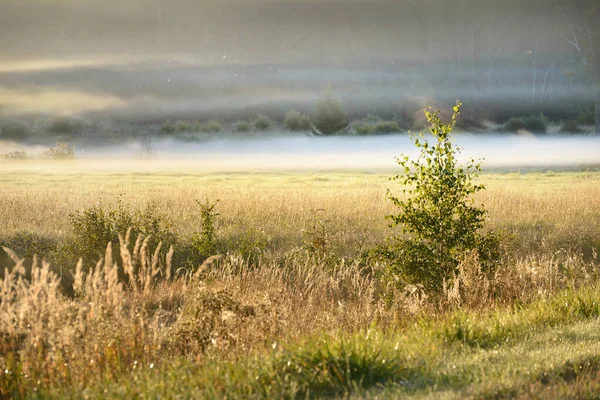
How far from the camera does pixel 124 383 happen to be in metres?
6.59

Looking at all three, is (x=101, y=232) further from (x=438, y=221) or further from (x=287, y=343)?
(x=287, y=343)

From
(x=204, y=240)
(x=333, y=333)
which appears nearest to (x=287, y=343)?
(x=333, y=333)

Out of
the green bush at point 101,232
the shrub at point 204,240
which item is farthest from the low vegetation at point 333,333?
the green bush at point 101,232

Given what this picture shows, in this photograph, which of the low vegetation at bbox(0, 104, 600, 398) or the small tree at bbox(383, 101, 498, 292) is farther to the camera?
the small tree at bbox(383, 101, 498, 292)

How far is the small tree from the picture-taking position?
12.1 meters

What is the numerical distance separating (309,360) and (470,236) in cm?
631

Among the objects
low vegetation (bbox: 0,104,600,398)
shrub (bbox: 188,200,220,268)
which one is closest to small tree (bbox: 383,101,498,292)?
low vegetation (bbox: 0,104,600,398)

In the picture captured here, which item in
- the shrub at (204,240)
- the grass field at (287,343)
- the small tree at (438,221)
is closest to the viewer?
the grass field at (287,343)

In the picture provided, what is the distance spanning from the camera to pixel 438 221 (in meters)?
12.2

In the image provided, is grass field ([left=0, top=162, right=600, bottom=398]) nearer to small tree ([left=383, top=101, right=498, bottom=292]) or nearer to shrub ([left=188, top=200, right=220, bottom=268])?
small tree ([left=383, top=101, right=498, bottom=292])

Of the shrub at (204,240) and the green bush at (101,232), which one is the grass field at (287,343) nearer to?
the shrub at (204,240)

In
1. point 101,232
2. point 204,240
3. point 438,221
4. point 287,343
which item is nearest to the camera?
point 287,343

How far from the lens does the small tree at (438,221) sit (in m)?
12.1

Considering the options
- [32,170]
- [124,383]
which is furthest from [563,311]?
[32,170]
